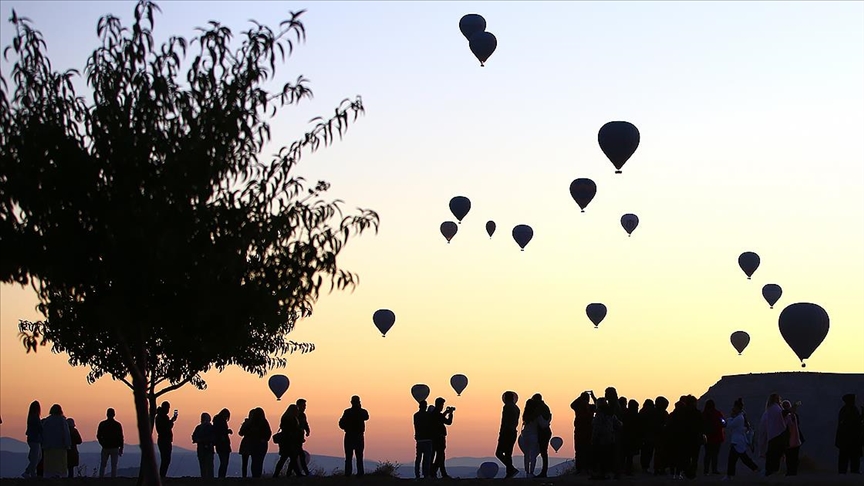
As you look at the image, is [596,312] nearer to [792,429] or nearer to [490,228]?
[490,228]

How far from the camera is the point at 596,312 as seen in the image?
221ft

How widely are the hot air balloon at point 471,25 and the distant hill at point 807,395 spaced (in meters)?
16.0

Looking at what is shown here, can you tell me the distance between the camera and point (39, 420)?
30.0 metres

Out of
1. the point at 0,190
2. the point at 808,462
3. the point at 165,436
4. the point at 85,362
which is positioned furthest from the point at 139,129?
the point at 808,462

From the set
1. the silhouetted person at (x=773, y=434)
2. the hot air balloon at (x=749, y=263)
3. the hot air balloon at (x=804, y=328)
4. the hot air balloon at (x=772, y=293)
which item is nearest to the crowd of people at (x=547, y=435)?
the silhouetted person at (x=773, y=434)

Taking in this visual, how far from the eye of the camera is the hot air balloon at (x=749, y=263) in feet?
226

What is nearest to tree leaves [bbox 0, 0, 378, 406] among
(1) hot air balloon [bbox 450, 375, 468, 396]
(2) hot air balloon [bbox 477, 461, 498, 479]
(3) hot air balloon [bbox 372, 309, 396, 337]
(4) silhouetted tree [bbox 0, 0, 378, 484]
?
(4) silhouetted tree [bbox 0, 0, 378, 484]

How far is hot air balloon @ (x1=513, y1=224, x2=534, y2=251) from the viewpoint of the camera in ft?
216

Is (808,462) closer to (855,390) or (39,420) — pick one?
(855,390)

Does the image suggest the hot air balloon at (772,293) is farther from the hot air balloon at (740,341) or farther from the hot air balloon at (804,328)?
the hot air balloon at (804,328)

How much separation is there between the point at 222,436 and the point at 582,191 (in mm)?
29075

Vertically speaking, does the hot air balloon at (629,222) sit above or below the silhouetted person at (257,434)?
above

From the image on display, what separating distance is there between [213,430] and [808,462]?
20908 millimetres

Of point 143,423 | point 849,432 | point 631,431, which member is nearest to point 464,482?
point 631,431
